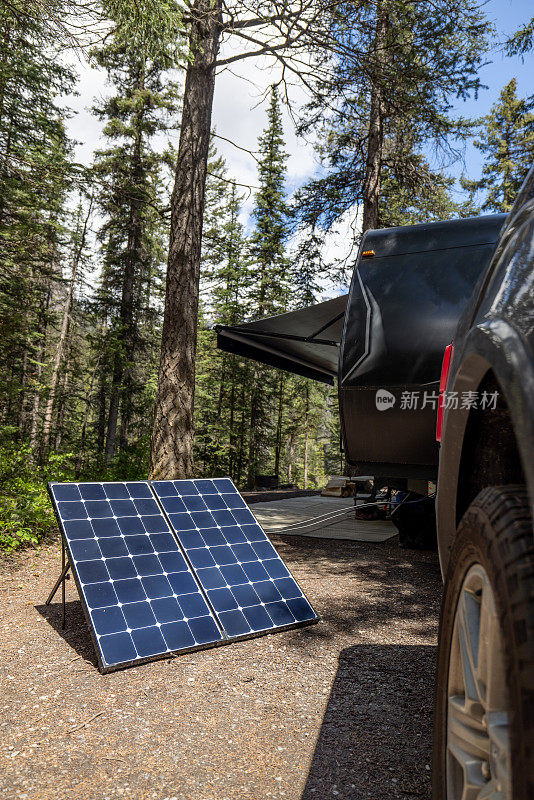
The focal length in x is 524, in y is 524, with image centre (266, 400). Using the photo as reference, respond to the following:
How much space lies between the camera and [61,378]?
22.9 meters

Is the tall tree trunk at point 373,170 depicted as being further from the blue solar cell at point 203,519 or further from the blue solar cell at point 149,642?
the blue solar cell at point 149,642

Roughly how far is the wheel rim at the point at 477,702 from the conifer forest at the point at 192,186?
1.48 meters

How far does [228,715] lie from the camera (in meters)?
2.60

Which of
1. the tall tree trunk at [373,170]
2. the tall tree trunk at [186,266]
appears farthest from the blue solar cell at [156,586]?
the tall tree trunk at [373,170]

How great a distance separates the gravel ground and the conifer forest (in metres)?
2.48

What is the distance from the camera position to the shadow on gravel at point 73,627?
3.32 metres

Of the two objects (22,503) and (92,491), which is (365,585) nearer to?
(92,491)

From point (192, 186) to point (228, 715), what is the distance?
6.11 meters

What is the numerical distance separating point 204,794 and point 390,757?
824 millimetres

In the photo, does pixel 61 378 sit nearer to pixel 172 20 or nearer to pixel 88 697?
A: pixel 172 20

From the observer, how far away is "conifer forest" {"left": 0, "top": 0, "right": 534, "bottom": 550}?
22.1ft

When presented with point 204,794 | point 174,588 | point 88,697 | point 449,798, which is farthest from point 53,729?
point 449,798

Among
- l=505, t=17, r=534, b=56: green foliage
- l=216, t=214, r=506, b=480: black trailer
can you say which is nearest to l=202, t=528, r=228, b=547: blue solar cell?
l=216, t=214, r=506, b=480: black trailer

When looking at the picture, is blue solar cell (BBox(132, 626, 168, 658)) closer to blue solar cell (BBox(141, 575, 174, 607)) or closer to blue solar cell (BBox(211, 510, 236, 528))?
blue solar cell (BBox(141, 575, 174, 607))
